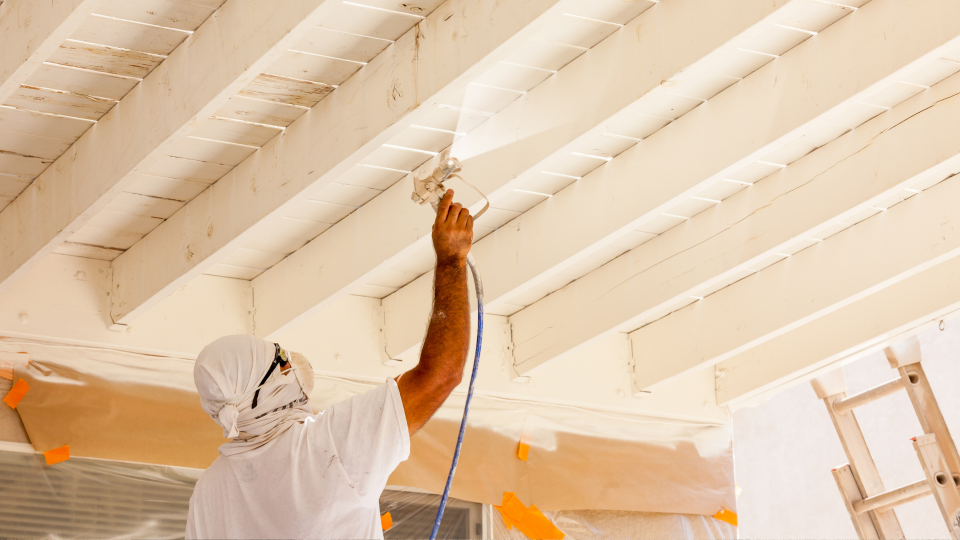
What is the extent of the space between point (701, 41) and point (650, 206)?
922 mm

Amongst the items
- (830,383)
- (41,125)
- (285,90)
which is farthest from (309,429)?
(830,383)

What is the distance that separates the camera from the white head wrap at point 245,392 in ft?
6.73

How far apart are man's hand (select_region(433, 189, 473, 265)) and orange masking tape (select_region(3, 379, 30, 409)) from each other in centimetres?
256

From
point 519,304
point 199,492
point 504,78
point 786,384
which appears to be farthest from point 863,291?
point 199,492

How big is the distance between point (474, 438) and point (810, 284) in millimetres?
1617

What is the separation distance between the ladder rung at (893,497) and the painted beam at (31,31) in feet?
13.1

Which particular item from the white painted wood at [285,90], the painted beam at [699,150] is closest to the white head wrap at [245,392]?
the white painted wood at [285,90]

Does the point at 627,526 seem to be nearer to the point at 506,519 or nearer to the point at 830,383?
the point at 506,519

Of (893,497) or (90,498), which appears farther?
(893,497)

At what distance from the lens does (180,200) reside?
160 inches

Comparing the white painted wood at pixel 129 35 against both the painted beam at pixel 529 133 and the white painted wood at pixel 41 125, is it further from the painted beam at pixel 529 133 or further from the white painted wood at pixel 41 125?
the painted beam at pixel 529 133

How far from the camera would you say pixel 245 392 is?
6.79 feet

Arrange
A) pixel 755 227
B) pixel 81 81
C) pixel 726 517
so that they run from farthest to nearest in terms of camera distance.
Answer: pixel 726 517
pixel 755 227
pixel 81 81

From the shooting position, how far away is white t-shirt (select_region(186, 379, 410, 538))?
6.25ft
